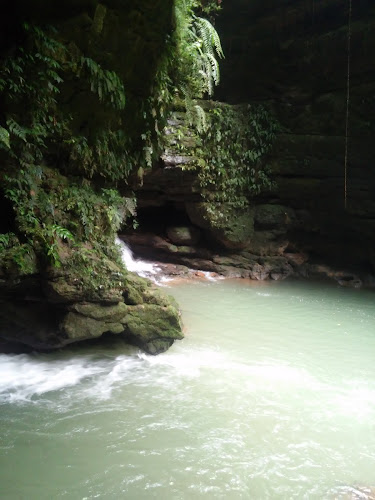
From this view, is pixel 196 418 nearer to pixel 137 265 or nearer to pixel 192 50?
pixel 192 50

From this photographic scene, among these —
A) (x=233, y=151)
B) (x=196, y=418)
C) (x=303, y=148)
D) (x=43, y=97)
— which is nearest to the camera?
(x=196, y=418)

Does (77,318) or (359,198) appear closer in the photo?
(77,318)

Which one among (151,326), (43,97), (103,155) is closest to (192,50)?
(103,155)

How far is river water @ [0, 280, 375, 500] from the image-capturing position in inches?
144

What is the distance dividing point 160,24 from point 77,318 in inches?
200

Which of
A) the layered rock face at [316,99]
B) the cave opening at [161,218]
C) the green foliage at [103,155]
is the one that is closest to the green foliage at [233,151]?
the layered rock face at [316,99]

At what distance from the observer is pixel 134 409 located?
4.86 metres

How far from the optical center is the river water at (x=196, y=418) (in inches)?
144

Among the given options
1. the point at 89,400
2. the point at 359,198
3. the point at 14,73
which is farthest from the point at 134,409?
the point at 359,198

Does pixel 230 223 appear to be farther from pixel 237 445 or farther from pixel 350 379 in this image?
pixel 237 445

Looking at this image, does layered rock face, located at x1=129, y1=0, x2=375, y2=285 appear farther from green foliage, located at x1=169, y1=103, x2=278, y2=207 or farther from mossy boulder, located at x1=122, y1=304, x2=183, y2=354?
mossy boulder, located at x1=122, y1=304, x2=183, y2=354

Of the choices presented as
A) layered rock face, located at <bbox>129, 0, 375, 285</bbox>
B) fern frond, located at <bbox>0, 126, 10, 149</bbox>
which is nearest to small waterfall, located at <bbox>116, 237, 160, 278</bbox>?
layered rock face, located at <bbox>129, 0, 375, 285</bbox>

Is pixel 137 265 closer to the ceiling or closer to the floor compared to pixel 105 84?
closer to the floor

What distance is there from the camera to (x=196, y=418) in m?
4.74
